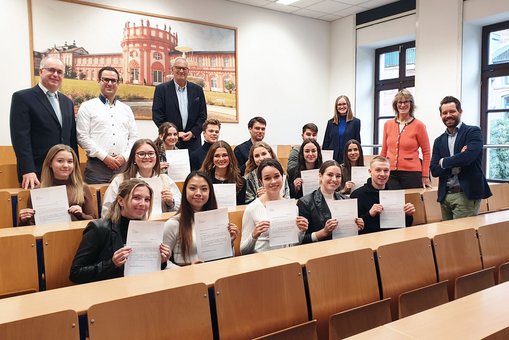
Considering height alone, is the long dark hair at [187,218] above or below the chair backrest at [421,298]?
above

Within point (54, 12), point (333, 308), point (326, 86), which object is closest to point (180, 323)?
point (333, 308)

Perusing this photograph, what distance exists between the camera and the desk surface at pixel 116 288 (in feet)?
4.96

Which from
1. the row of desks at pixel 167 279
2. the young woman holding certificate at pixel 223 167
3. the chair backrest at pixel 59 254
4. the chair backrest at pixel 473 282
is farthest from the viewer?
the young woman holding certificate at pixel 223 167

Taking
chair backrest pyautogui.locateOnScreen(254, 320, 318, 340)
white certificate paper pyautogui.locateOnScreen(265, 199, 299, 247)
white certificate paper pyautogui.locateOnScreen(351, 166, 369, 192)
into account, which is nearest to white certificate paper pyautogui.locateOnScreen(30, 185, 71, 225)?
white certificate paper pyautogui.locateOnScreen(265, 199, 299, 247)

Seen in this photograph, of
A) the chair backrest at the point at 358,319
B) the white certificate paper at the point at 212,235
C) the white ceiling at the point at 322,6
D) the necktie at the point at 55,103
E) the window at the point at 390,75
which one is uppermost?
the white ceiling at the point at 322,6

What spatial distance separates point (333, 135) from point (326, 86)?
3970 millimetres

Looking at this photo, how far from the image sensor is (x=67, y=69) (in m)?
5.50

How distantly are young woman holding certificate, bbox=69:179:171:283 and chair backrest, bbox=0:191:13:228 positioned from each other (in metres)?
1.16

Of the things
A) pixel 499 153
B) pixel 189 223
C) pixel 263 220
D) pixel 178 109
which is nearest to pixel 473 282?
pixel 263 220

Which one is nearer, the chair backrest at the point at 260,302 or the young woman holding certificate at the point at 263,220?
the chair backrest at the point at 260,302

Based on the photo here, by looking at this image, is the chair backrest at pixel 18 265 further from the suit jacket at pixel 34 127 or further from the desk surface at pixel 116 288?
the suit jacket at pixel 34 127

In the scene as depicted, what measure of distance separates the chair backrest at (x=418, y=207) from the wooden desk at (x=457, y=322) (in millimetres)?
1931

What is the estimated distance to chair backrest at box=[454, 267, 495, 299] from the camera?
90.1 inches

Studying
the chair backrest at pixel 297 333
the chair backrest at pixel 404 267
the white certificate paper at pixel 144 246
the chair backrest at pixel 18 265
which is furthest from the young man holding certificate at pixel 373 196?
the chair backrest at pixel 18 265
